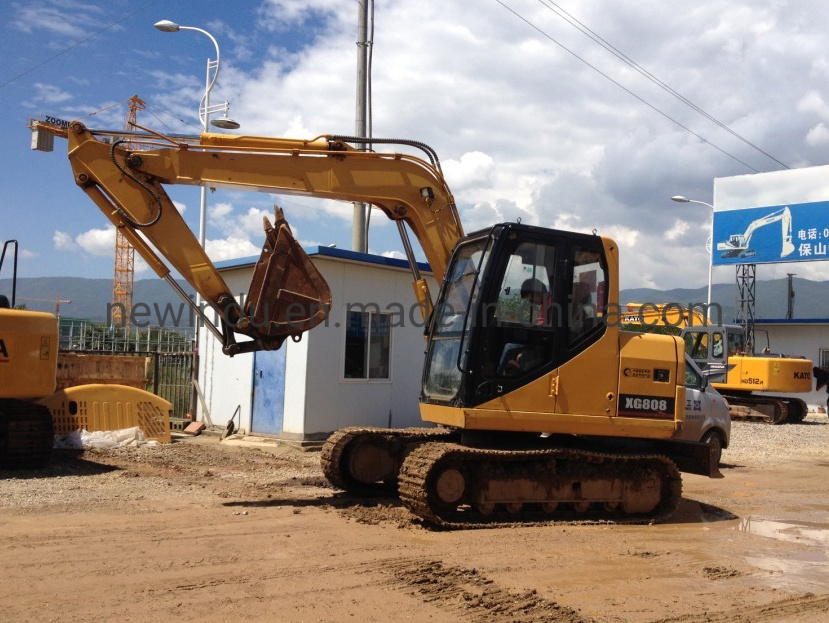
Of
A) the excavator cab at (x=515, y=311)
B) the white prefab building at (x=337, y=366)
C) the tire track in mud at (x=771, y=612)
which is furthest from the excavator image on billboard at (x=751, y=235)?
the tire track in mud at (x=771, y=612)

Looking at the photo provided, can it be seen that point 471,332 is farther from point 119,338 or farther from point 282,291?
point 119,338

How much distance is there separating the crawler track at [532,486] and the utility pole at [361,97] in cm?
823

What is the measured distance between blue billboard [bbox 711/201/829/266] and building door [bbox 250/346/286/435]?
2258 centimetres

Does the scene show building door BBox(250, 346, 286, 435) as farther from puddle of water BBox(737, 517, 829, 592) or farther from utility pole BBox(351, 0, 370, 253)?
puddle of water BBox(737, 517, 829, 592)

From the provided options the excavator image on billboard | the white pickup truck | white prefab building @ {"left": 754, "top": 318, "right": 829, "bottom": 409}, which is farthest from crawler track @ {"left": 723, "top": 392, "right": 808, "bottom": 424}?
the white pickup truck

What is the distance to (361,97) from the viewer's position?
1595cm

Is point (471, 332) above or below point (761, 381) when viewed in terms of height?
above

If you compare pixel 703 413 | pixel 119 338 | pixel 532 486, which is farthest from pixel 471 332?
pixel 119 338

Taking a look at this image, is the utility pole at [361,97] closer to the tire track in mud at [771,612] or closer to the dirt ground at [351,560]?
the dirt ground at [351,560]

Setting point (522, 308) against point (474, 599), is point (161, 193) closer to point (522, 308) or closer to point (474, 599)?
point (522, 308)

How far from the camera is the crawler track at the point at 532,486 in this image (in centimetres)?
793

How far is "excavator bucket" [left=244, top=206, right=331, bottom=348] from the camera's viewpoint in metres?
8.73

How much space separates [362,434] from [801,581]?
470 cm

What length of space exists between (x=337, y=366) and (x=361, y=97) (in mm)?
5311
